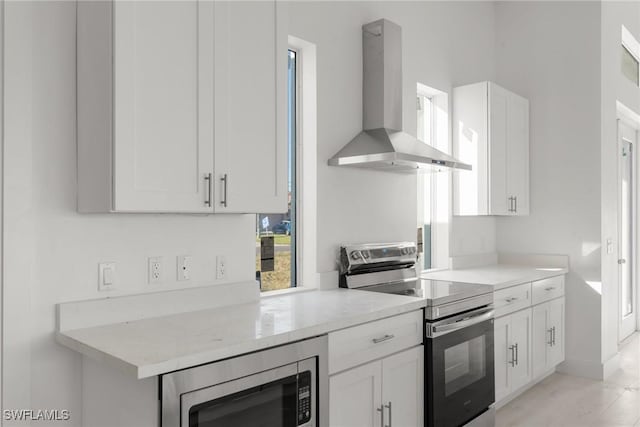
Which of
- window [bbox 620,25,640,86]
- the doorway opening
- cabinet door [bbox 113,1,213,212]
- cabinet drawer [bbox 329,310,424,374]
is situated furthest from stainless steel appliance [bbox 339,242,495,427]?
window [bbox 620,25,640,86]

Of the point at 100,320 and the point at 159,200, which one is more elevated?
the point at 159,200

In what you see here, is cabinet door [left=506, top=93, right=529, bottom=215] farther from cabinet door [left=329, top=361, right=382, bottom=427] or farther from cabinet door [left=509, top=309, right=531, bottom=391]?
cabinet door [left=329, top=361, right=382, bottom=427]

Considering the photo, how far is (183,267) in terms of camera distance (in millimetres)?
2156

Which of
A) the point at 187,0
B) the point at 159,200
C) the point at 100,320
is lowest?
the point at 100,320

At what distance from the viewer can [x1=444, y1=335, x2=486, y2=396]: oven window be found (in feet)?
8.51

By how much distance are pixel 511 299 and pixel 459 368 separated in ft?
2.88

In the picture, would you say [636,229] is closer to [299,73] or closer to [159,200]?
[299,73]

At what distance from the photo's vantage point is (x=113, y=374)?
1669 mm

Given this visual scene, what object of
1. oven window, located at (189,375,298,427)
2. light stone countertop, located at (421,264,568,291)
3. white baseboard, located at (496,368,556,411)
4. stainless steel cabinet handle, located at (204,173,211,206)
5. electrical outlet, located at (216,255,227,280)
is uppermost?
stainless steel cabinet handle, located at (204,173,211,206)

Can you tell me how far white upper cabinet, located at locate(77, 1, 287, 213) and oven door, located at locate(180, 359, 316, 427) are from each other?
2.13 ft

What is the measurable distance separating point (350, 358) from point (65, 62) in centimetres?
159

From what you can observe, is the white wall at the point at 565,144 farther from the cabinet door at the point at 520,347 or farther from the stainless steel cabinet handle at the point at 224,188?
the stainless steel cabinet handle at the point at 224,188

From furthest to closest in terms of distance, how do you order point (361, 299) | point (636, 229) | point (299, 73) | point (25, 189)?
point (636, 229), point (299, 73), point (361, 299), point (25, 189)

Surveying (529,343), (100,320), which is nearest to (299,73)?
(100,320)
